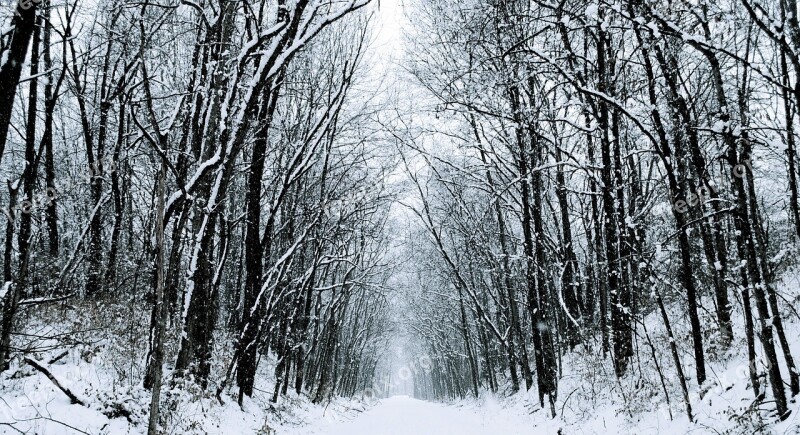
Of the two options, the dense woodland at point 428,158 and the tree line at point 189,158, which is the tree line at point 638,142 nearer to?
the dense woodland at point 428,158

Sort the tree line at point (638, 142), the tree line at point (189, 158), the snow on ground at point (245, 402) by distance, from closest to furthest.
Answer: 1. the tree line at point (638, 142)
2. the snow on ground at point (245, 402)
3. the tree line at point (189, 158)

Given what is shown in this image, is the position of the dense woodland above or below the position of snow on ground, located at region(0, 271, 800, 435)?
above

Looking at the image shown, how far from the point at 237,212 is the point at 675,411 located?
12.8 m

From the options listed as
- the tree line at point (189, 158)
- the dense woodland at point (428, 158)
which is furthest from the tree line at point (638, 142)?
the tree line at point (189, 158)

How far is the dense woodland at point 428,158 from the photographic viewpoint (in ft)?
14.6

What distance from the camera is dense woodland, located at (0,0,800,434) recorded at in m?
4.46

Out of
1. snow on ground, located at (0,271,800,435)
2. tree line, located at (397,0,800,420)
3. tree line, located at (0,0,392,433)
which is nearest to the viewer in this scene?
tree line, located at (397,0,800,420)

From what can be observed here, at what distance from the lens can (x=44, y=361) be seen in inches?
230

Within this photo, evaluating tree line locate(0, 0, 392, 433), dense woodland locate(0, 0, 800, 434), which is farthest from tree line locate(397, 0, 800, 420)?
tree line locate(0, 0, 392, 433)

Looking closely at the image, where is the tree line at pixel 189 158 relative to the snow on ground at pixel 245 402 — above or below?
above

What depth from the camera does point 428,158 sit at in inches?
466

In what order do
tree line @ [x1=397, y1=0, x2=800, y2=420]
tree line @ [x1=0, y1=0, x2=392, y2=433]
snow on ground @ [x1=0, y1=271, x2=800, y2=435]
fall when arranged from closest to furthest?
tree line @ [x1=397, y1=0, x2=800, y2=420], snow on ground @ [x1=0, y1=271, x2=800, y2=435], tree line @ [x1=0, y1=0, x2=392, y2=433]

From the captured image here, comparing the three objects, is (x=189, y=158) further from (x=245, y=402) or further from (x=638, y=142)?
(x=638, y=142)

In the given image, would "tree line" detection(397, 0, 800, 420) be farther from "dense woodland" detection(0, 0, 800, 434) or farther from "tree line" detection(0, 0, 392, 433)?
"tree line" detection(0, 0, 392, 433)
